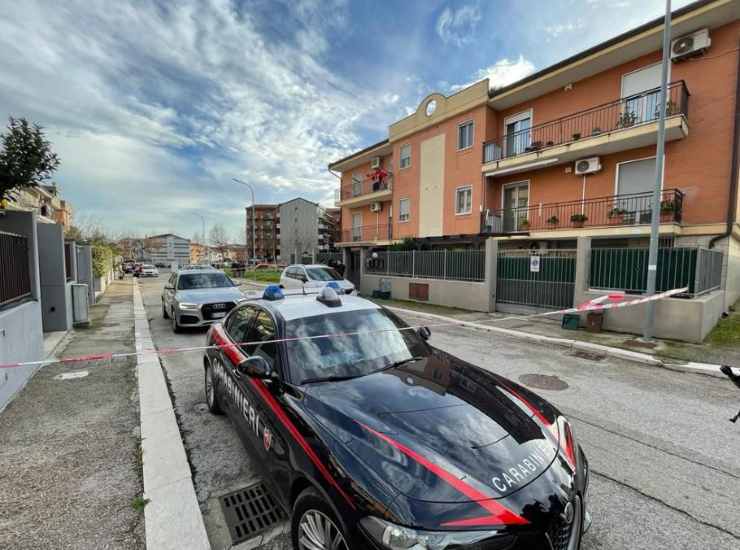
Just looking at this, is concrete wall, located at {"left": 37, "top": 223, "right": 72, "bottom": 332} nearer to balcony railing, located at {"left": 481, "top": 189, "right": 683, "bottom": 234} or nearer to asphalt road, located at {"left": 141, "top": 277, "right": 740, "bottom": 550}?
asphalt road, located at {"left": 141, "top": 277, "right": 740, "bottom": 550}

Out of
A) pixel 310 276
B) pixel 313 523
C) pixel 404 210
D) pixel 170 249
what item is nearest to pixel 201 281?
pixel 310 276

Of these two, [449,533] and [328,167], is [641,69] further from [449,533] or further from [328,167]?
[328,167]

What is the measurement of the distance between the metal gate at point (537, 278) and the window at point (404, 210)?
9.50m

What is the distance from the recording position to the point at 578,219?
44.1 ft

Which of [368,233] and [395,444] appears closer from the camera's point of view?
[395,444]

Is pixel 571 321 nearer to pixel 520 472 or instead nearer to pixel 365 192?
pixel 520 472

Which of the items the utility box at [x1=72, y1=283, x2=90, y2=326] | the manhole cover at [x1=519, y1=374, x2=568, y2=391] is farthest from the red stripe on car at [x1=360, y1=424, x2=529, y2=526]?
the utility box at [x1=72, y1=283, x2=90, y2=326]

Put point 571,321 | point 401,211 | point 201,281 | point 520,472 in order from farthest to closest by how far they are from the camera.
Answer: point 401,211
point 201,281
point 571,321
point 520,472

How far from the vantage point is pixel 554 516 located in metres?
1.66

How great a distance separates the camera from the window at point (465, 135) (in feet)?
57.4

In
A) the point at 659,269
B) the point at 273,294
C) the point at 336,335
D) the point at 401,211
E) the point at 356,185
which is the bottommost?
the point at 336,335

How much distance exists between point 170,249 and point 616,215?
11504 centimetres

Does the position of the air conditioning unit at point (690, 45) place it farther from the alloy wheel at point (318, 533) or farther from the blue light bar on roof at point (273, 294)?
the alloy wheel at point (318, 533)

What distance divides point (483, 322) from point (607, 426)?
6.33m
